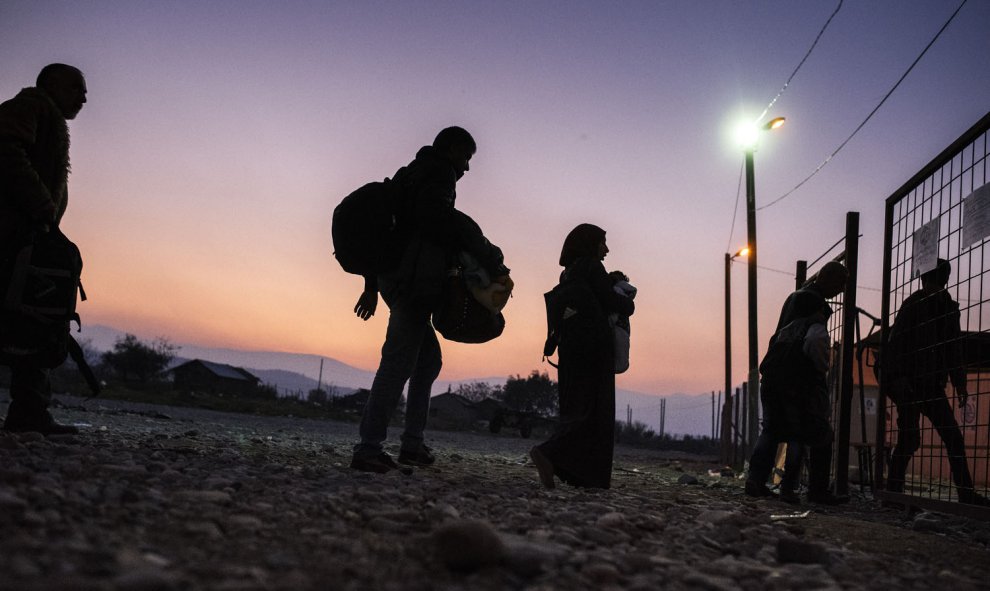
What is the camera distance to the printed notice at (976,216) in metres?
3.88

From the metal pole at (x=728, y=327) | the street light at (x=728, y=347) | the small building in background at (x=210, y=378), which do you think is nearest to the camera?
the street light at (x=728, y=347)

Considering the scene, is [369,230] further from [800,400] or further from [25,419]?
[800,400]

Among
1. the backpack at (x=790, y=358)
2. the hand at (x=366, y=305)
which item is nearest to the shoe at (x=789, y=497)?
the backpack at (x=790, y=358)

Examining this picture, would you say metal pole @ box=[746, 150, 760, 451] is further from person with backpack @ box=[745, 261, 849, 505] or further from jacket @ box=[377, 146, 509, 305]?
jacket @ box=[377, 146, 509, 305]

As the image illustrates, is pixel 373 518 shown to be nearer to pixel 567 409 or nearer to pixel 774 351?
pixel 567 409

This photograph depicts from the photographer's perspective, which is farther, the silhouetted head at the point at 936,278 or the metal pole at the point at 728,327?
the metal pole at the point at 728,327

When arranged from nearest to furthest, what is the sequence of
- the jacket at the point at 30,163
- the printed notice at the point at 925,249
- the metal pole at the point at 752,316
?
the jacket at the point at 30,163, the printed notice at the point at 925,249, the metal pole at the point at 752,316

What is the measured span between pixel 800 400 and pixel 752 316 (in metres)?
7.29

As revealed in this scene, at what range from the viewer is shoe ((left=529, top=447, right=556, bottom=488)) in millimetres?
3875

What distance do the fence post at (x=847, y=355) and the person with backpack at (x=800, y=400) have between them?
20.3 inches

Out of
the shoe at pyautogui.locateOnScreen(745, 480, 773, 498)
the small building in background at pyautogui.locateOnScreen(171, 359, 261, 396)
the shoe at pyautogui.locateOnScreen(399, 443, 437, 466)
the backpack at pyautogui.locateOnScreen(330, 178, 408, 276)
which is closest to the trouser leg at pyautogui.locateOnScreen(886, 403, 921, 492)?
the shoe at pyautogui.locateOnScreen(745, 480, 773, 498)

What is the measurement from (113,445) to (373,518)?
101 inches

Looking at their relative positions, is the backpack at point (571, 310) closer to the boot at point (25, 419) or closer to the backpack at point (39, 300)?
the backpack at point (39, 300)

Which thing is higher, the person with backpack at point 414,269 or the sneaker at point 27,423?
the person with backpack at point 414,269
